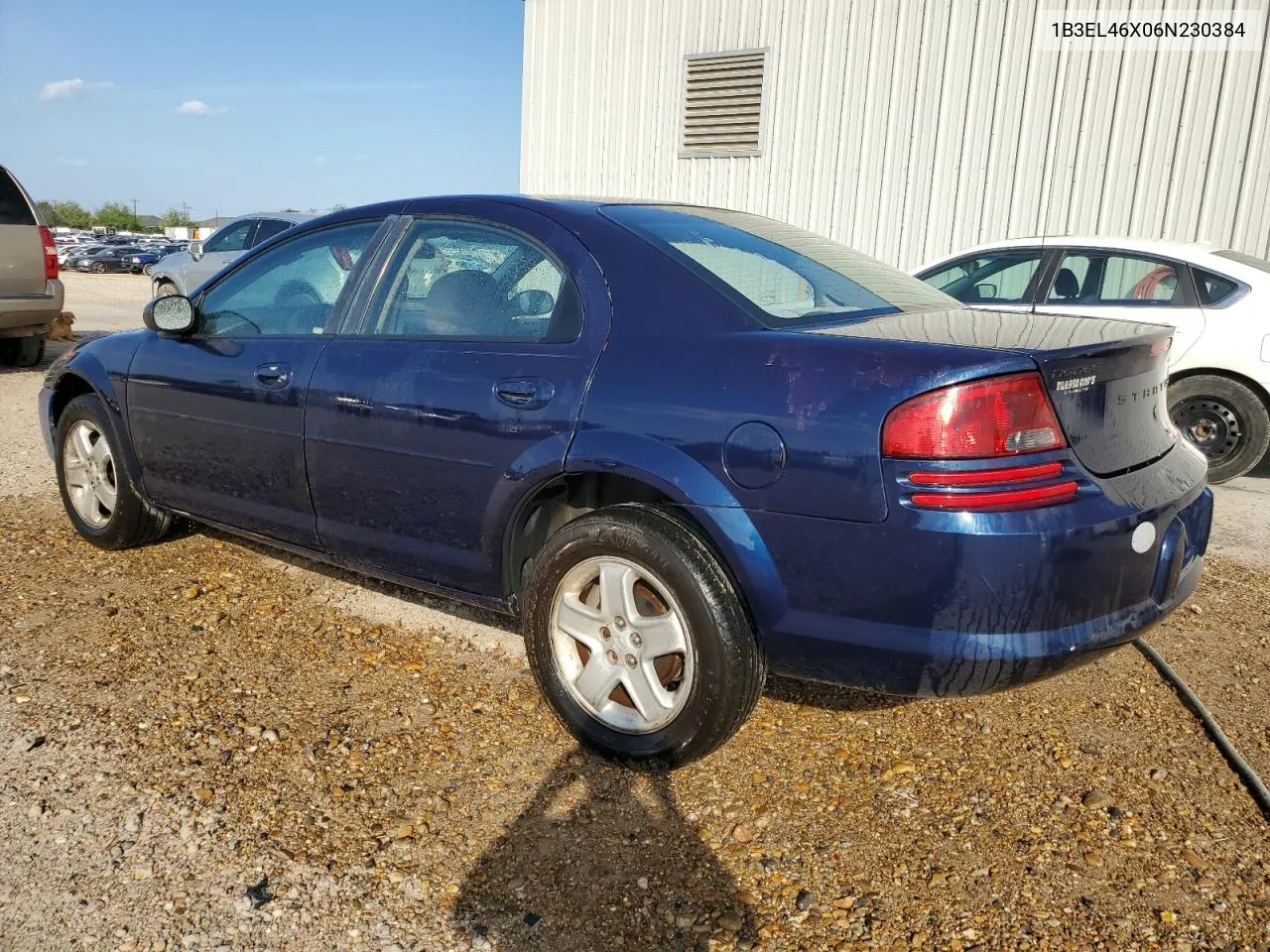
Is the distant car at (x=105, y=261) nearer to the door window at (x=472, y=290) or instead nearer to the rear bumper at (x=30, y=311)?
the rear bumper at (x=30, y=311)

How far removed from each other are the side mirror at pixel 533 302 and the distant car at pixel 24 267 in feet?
25.8

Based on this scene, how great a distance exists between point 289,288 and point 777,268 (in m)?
1.87

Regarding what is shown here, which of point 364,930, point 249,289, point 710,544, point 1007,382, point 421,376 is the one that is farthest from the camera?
point 249,289

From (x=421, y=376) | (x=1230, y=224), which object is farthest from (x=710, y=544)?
(x=1230, y=224)

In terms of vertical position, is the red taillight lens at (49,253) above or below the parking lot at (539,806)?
above

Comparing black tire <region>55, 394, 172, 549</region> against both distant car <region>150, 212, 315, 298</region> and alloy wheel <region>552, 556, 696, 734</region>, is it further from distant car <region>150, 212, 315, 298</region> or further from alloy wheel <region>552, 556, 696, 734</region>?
distant car <region>150, 212, 315, 298</region>

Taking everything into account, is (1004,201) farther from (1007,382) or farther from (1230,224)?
(1007,382)

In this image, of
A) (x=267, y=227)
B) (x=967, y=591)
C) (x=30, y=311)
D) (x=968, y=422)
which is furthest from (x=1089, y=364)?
(x=267, y=227)

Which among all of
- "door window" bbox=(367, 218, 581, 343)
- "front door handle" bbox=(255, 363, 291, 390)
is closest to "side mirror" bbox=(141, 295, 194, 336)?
"front door handle" bbox=(255, 363, 291, 390)

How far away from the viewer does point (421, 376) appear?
10.2ft

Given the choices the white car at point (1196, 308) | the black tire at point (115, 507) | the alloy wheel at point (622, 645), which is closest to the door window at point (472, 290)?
the alloy wheel at point (622, 645)

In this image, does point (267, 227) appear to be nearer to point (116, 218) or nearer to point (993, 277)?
point (993, 277)

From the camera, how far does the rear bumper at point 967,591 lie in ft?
7.34

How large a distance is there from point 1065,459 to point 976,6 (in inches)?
329
